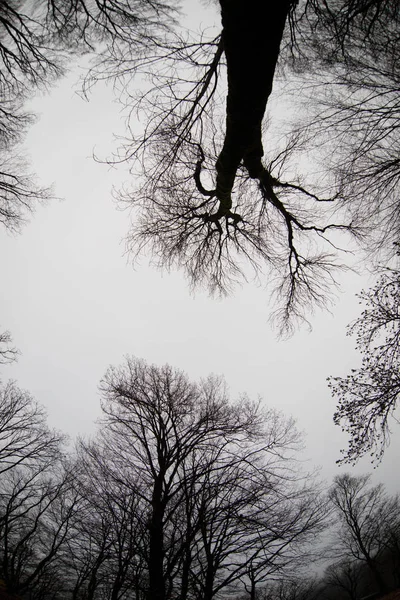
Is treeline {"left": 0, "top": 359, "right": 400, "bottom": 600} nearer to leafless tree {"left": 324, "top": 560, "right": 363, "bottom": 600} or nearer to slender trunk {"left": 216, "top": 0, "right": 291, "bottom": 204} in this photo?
slender trunk {"left": 216, "top": 0, "right": 291, "bottom": 204}

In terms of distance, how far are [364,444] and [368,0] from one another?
768 centimetres

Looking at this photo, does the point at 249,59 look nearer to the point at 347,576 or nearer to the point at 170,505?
the point at 170,505

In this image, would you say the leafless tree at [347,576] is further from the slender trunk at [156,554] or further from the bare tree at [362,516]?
the slender trunk at [156,554]

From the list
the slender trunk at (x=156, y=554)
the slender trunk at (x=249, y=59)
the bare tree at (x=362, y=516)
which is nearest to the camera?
the slender trunk at (x=249, y=59)

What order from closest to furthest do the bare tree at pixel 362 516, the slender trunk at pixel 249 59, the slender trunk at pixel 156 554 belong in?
the slender trunk at pixel 249 59
the slender trunk at pixel 156 554
the bare tree at pixel 362 516

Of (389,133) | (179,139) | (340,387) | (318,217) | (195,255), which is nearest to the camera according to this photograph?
(389,133)

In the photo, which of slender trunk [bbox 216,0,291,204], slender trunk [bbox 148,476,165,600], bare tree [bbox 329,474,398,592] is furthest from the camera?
bare tree [bbox 329,474,398,592]

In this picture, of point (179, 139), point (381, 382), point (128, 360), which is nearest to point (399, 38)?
point (179, 139)

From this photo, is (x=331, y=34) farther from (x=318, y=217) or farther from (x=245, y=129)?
(x=318, y=217)

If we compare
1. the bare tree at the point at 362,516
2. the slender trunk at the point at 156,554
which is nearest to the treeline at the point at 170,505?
the slender trunk at the point at 156,554

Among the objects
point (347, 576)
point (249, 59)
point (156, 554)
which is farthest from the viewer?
point (347, 576)

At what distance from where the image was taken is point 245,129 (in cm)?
385

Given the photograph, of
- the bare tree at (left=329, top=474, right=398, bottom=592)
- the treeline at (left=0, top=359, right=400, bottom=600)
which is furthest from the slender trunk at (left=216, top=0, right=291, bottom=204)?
the bare tree at (left=329, top=474, right=398, bottom=592)

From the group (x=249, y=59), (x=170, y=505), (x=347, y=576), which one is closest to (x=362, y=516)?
(x=347, y=576)
